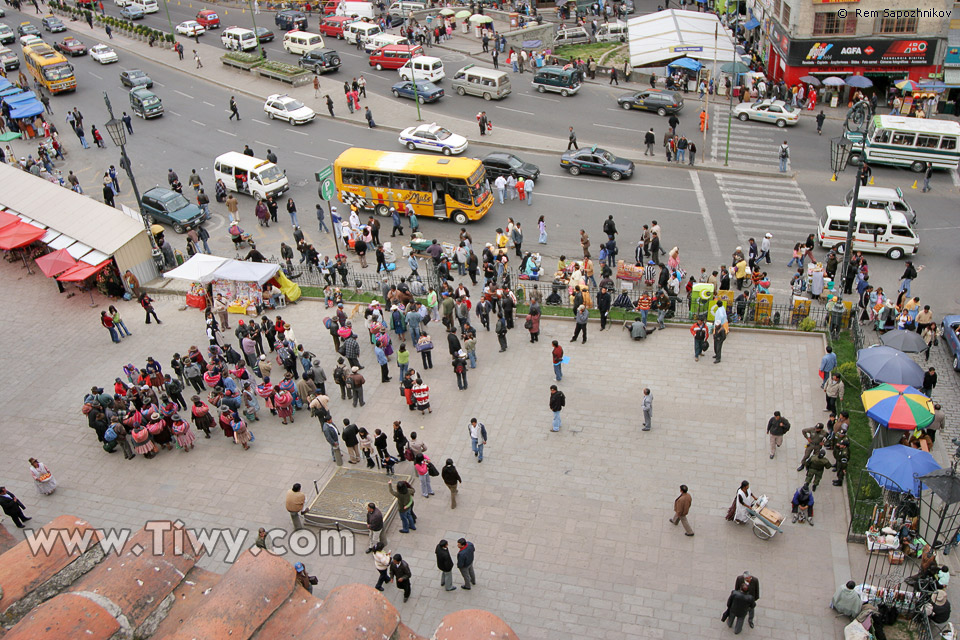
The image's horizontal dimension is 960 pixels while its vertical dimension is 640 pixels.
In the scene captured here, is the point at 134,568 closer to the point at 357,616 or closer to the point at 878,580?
the point at 357,616

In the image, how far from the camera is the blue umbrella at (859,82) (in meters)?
40.5

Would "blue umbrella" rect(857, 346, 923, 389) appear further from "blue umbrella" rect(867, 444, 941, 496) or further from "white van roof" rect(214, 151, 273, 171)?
"white van roof" rect(214, 151, 273, 171)

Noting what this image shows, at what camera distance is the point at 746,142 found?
129 ft

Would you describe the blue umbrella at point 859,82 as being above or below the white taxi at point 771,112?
above

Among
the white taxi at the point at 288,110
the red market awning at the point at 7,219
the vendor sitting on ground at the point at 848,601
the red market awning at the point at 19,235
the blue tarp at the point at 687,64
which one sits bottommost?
the vendor sitting on ground at the point at 848,601

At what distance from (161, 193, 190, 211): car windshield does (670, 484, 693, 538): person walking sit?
1007 inches

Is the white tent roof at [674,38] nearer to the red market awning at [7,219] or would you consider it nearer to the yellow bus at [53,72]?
the red market awning at [7,219]

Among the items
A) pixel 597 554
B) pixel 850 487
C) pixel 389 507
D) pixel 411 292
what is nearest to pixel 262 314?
pixel 411 292

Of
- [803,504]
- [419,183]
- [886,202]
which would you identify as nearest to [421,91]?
[419,183]

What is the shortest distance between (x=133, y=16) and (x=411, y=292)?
186 feet

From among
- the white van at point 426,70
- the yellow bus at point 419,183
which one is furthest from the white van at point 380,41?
the yellow bus at point 419,183

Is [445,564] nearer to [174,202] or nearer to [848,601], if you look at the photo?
[848,601]

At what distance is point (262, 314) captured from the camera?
84.4 feet

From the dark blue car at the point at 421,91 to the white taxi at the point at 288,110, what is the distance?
5.43 meters
